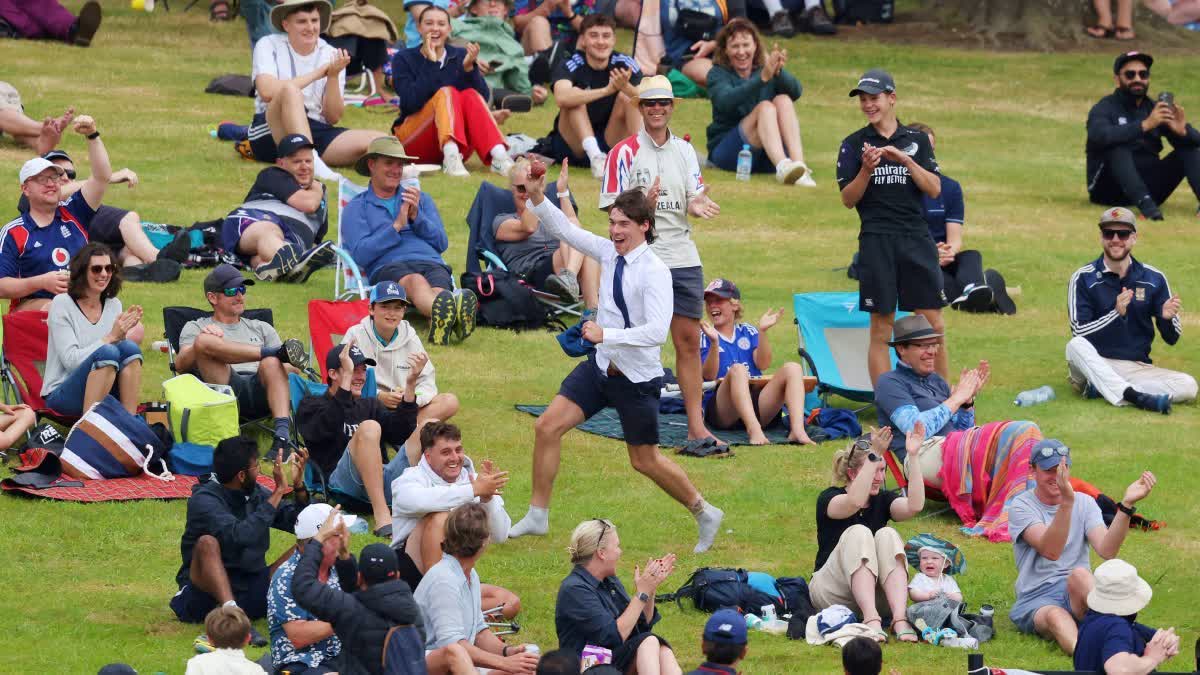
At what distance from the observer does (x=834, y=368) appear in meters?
14.2

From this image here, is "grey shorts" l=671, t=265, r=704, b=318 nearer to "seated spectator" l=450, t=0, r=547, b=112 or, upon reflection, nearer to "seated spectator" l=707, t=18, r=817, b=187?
"seated spectator" l=707, t=18, r=817, b=187

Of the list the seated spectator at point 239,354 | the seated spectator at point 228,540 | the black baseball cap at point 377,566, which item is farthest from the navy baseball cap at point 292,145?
the black baseball cap at point 377,566

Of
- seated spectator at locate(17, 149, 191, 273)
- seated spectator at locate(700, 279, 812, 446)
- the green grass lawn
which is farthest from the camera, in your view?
seated spectator at locate(17, 149, 191, 273)

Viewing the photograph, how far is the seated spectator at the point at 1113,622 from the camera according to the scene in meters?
8.39

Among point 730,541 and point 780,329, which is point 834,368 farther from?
point 730,541

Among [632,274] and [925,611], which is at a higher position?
[632,274]

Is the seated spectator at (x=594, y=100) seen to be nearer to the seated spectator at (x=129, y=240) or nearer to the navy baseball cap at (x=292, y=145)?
the navy baseball cap at (x=292, y=145)

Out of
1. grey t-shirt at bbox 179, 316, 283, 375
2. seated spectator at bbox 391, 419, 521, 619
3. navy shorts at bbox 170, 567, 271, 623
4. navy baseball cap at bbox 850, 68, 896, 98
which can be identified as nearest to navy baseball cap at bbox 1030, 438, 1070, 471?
seated spectator at bbox 391, 419, 521, 619

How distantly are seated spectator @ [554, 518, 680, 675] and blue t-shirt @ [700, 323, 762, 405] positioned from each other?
15.3 feet

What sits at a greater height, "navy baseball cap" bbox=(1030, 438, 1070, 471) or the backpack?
"navy baseball cap" bbox=(1030, 438, 1070, 471)

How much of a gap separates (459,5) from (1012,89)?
771 centimetres

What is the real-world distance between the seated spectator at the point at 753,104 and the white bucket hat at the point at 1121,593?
37.6ft

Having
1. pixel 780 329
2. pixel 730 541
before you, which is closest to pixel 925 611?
pixel 730 541

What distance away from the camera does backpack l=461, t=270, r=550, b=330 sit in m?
15.2
